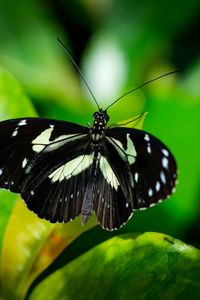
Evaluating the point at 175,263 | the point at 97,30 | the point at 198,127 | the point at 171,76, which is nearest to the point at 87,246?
the point at 175,263

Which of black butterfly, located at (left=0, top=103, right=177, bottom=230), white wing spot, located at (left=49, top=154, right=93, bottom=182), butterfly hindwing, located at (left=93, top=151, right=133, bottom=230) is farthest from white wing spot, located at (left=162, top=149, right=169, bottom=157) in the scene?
white wing spot, located at (left=49, top=154, right=93, bottom=182)

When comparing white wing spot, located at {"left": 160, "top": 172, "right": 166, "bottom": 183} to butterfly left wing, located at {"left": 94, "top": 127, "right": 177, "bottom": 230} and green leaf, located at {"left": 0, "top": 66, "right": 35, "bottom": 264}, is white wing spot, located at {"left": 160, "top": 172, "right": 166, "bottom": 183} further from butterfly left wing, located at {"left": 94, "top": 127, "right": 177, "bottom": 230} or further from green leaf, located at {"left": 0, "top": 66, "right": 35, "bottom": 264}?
green leaf, located at {"left": 0, "top": 66, "right": 35, "bottom": 264}

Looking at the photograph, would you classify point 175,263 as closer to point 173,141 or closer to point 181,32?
point 173,141

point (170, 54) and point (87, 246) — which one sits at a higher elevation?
point (170, 54)

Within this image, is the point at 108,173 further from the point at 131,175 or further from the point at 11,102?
the point at 11,102

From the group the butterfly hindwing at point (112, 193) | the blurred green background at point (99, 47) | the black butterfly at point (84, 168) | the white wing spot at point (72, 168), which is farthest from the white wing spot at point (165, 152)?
the blurred green background at point (99, 47)

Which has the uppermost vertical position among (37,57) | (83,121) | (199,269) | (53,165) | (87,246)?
(37,57)
